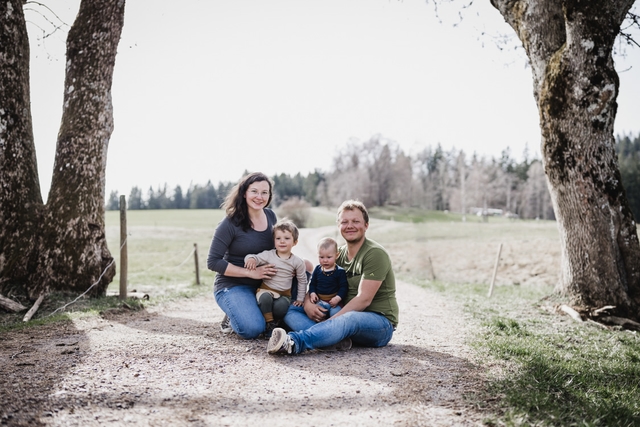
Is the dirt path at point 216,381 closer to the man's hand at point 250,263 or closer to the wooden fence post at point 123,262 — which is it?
the man's hand at point 250,263

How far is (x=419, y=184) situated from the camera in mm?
70812

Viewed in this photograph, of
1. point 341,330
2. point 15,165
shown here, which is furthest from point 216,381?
point 15,165

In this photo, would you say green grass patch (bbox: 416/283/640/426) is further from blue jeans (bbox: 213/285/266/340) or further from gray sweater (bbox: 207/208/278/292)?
gray sweater (bbox: 207/208/278/292)

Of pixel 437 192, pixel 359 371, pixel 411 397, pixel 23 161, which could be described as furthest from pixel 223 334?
pixel 437 192

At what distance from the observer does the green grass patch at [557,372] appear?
126 inches

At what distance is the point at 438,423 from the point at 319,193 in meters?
63.5

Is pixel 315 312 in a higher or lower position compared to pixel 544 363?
higher

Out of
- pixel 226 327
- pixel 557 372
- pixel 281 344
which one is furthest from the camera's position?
pixel 226 327

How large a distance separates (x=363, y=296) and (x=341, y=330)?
16.1 inches

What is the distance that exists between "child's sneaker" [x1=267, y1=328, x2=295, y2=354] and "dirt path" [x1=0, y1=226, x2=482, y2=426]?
91mm

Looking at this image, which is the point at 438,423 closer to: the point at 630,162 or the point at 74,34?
the point at 74,34

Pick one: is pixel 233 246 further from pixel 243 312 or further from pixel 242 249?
pixel 243 312

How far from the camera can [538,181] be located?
78.9m

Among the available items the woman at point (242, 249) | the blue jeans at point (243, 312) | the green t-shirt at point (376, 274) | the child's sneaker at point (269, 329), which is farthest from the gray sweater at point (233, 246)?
the green t-shirt at point (376, 274)
